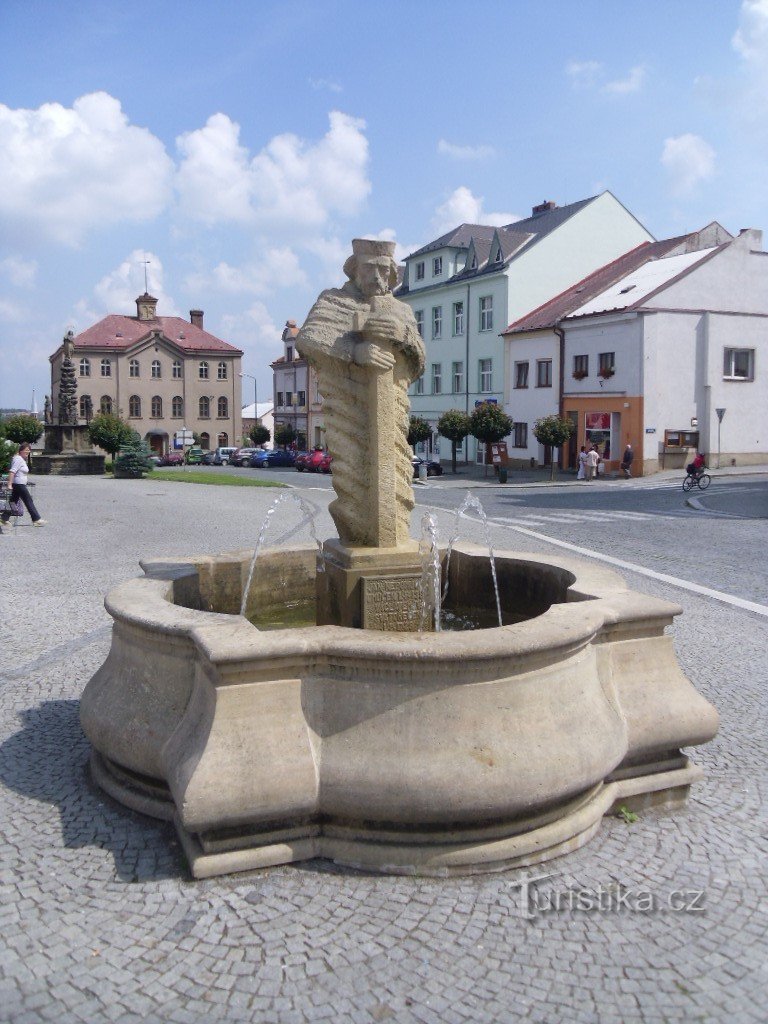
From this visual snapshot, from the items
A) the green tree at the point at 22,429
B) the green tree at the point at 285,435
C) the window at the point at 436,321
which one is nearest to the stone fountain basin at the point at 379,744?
the window at the point at 436,321

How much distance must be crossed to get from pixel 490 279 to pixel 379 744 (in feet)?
146

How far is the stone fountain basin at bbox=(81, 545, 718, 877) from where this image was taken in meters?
3.87

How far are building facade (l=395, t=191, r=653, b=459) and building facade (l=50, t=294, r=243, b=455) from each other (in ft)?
101

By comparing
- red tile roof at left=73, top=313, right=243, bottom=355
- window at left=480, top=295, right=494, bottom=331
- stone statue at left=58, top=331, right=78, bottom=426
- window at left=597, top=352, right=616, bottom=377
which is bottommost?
stone statue at left=58, top=331, right=78, bottom=426

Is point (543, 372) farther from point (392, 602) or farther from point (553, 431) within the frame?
point (392, 602)

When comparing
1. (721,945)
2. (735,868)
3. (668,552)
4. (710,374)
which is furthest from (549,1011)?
(710,374)

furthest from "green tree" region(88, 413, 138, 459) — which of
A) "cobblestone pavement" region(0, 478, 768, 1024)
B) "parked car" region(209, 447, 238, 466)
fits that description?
"cobblestone pavement" region(0, 478, 768, 1024)

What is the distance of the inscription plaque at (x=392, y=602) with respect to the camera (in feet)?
18.0

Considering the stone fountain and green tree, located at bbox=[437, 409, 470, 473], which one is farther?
green tree, located at bbox=[437, 409, 470, 473]

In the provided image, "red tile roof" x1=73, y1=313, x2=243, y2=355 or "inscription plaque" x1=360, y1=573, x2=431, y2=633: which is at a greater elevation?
"red tile roof" x1=73, y1=313, x2=243, y2=355

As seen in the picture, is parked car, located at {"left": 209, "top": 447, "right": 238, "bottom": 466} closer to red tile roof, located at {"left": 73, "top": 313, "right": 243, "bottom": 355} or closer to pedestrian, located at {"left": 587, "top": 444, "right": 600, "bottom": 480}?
red tile roof, located at {"left": 73, "top": 313, "right": 243, "bottom": 355}

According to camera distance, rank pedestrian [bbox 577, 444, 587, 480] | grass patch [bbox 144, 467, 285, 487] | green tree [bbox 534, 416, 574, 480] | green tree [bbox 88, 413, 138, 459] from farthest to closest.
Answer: green tree [bbox 88, 413, 138, 459]
green tree [bbox 534, 416, 574, 480]
pedestrian [bbox 577, 444, 587, 480]
grass patch [bbox 144, 467, 285, 487]

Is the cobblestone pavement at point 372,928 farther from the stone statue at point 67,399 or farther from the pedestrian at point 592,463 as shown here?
the stone statue at point 67,399

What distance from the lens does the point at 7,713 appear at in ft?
20.1
